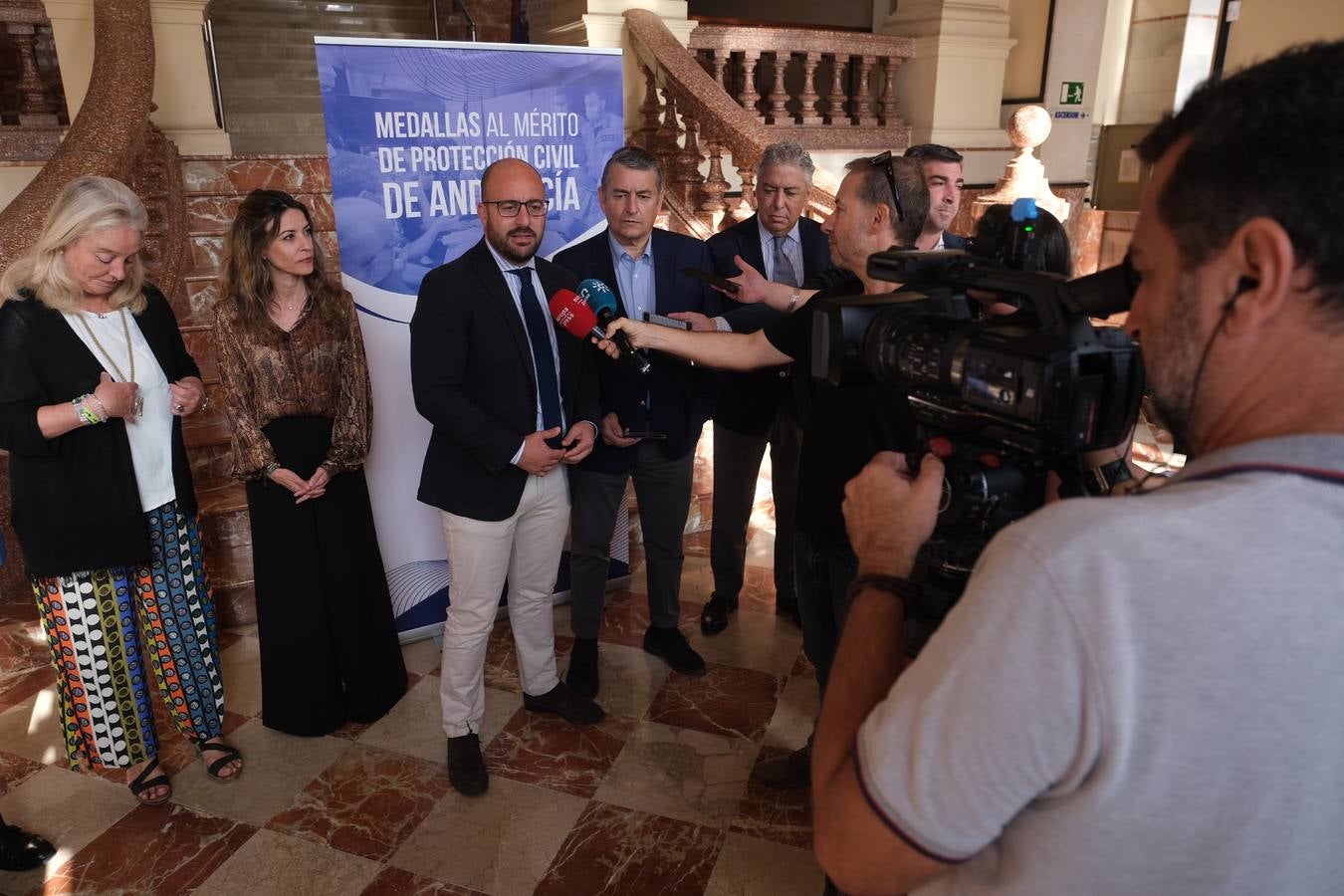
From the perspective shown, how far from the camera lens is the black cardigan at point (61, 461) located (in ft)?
7.05

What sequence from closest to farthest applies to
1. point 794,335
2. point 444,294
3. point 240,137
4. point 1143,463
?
point 794,335
point 444,294
point 1143,463
point 240,137

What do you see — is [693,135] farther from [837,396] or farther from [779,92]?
[837,396]

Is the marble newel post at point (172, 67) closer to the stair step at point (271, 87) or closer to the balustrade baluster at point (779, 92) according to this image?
the stair step at point (271, 87)

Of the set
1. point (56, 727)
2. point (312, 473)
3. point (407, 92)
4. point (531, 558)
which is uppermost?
point (407, 92)

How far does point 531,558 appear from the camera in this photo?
105 inches

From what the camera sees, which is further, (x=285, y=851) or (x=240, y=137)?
(x=240, y=137)

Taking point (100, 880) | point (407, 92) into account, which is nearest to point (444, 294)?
point (407, 92)

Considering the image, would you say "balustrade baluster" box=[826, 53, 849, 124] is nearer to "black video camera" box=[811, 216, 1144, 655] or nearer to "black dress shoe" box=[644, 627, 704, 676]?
"black dress shoe" box=[644, 627, 704, 676]

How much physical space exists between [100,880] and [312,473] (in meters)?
1.11

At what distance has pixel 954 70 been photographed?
6.42 metres

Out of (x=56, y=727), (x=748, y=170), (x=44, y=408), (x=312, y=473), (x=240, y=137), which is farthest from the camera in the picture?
(x=240, y=137)

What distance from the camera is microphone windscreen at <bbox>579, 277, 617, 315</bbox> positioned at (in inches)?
93.9

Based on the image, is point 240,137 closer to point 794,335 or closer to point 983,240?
point 794,335

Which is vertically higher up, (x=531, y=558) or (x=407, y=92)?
(x=407, y=92)
